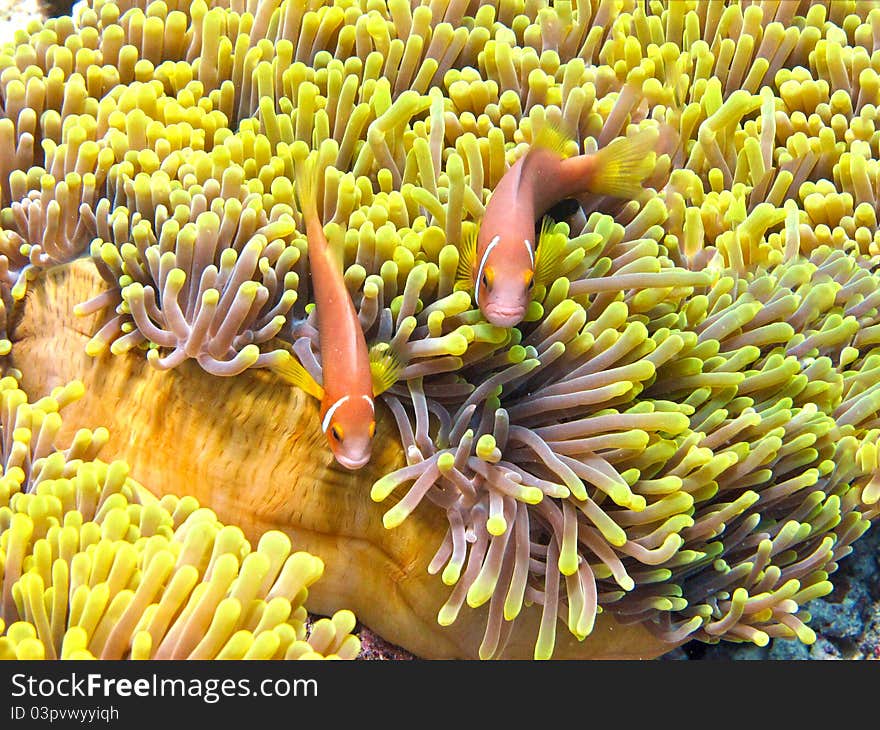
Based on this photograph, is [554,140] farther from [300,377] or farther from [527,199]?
[300,377]

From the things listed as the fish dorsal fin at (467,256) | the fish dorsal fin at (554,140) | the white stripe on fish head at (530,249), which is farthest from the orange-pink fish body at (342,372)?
the fish dorsal fin at (554,140)

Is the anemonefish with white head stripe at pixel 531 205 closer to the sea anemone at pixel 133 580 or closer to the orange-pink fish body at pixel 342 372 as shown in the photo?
the orange-pink fish body at pixel 342 372

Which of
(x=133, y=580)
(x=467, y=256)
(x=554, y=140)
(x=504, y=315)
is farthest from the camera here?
(x=554, y=140)

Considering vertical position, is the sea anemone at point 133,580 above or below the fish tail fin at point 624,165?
below

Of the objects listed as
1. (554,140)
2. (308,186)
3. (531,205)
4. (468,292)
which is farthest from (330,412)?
(554,140)

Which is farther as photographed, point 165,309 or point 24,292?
point 24,292
